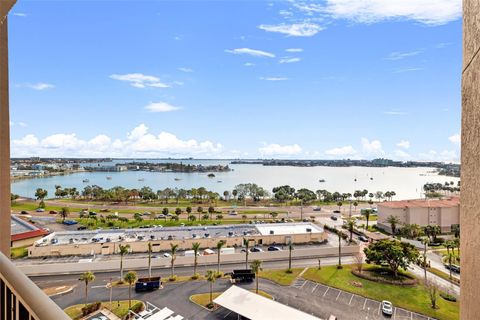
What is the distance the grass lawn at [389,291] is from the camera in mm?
10930

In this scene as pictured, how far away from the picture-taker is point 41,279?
43.7 ft

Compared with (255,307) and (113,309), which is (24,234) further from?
(255,307)

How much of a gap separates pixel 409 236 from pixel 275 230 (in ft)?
31.0

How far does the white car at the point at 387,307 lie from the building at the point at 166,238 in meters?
7.48

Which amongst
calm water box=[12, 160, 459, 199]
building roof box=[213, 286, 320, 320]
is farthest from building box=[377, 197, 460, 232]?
calm water box=[12, 160, 459, 199]

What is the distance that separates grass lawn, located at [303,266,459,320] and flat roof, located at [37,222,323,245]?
5.00m

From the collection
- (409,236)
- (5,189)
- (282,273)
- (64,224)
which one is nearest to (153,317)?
(282,273)

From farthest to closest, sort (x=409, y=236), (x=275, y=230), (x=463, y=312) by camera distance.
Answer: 1. (x=409, y=236)
2. (x=275, y=230)
3. (x=463, y=312)

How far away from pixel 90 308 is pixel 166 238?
7.04 metres

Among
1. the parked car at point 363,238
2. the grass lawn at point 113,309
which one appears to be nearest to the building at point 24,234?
the grass lawn at point 113,309

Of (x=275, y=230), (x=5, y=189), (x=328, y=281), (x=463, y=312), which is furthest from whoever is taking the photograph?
(x=275, y=230)

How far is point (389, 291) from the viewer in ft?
40.5

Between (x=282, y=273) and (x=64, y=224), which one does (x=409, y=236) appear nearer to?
(x=282, y=273)

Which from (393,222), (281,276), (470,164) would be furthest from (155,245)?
(470,164)
